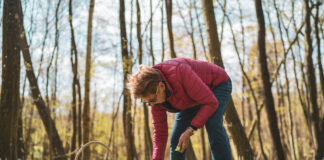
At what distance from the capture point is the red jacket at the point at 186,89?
1.79m

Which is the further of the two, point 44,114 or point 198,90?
point 44,114

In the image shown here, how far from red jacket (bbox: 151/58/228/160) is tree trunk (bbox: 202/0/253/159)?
122 centimetres

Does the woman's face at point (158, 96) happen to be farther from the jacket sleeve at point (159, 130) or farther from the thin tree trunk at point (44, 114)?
the thin tree trunk at point (44, 114)

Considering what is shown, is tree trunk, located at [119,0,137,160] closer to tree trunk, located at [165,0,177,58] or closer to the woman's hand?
tree trunk, located at [165,0,177,58]

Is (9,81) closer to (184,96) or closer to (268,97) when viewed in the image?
(184,96)

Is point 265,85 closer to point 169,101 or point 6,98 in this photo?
point 169,101

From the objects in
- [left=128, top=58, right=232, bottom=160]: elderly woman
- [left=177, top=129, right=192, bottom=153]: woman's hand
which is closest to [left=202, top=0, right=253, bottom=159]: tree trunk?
[left=128, top=58, right=232, bottom=160]: elderly woman

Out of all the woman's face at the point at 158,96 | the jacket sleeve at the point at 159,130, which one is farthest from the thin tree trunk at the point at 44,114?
the woman's face at the point at 158,96

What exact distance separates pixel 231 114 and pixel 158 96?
1677 millimetres

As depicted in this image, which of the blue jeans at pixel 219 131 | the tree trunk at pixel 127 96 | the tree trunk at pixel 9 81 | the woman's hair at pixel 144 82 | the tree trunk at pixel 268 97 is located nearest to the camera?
the woman's hair at pixel 144 82

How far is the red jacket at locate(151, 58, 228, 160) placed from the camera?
5.88ft

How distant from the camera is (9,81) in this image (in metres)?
4.36

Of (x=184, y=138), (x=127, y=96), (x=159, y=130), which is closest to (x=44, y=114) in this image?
(x=127, y=96)

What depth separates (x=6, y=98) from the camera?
432 centimetres
